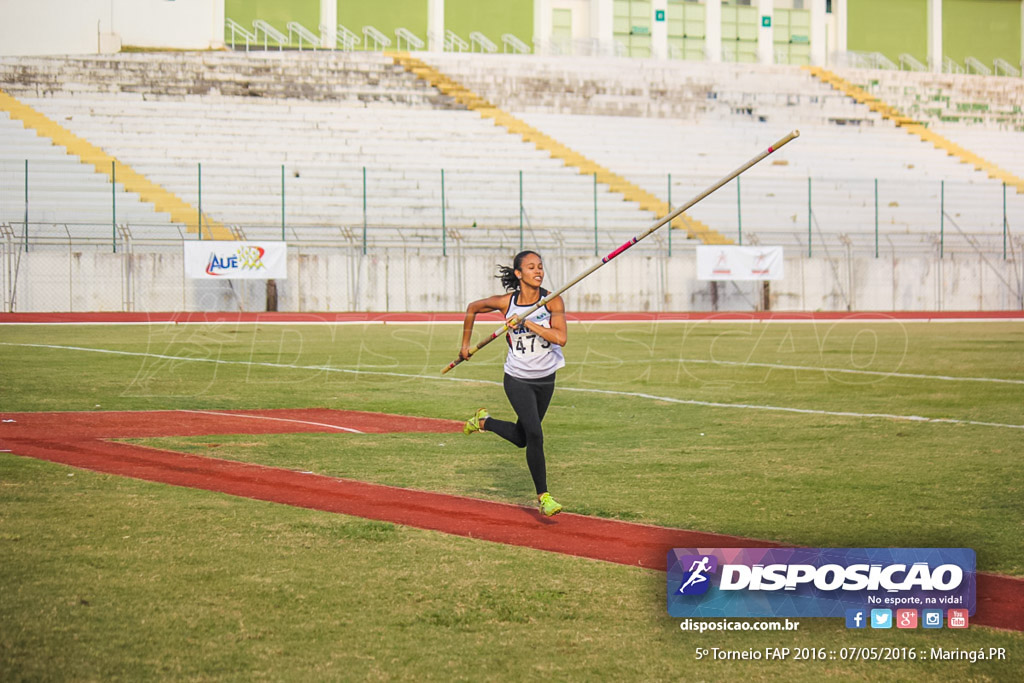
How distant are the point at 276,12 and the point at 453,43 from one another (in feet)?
27.5

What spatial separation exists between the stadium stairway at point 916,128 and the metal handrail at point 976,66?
12.8 m

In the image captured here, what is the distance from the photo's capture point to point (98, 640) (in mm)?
4629

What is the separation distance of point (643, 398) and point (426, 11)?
4233 cm

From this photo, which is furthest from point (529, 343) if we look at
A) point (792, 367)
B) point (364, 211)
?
point (364, 211)

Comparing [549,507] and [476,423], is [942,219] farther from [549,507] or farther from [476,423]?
[549,507]

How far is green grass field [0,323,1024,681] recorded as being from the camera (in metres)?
4.54

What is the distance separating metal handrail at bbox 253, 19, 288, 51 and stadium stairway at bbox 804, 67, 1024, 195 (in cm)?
2463

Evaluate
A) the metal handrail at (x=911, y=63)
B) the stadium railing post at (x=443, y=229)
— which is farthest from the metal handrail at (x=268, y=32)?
the metal handrail at (x=911, y=63)

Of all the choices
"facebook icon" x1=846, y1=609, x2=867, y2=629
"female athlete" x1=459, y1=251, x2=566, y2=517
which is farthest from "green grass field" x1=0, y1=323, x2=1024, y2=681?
"female athlete" x1=459, y1=251, x2=566, y2=517

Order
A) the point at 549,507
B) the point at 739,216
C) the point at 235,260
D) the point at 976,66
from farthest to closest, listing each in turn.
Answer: the point at 976,66 → the point at 739,216 → the point at 235,260 → the point at 549,507

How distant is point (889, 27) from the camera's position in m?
59.2

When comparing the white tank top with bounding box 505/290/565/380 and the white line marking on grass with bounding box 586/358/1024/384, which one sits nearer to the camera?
the white tank top with bounding box 505/290/565/380

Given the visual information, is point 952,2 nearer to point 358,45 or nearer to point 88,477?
point 358,45

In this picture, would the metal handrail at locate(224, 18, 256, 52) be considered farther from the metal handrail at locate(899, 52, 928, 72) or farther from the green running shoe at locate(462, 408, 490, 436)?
the green running shoe at locate(462, 408, 490, 436)
